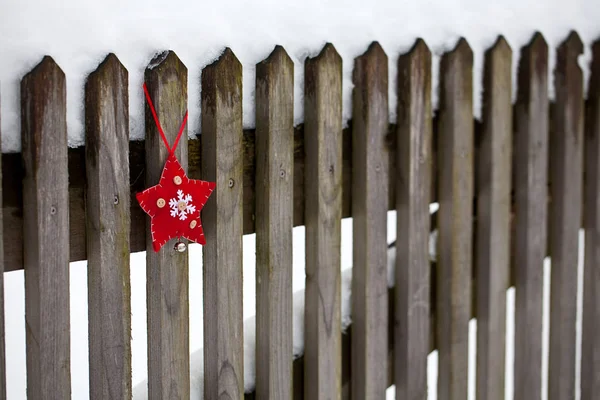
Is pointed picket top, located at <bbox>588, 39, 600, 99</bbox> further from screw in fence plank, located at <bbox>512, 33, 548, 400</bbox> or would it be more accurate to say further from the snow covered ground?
the snow covered ground

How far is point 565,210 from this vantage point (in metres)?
2.31

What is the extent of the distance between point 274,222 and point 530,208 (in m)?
1.08

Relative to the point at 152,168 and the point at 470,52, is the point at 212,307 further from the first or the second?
the point at 470,52

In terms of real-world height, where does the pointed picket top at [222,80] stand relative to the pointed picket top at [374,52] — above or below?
below

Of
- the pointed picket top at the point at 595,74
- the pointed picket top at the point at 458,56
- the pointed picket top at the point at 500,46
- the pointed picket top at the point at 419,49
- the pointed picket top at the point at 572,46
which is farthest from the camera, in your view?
the pointed picket top at the point at 595,74

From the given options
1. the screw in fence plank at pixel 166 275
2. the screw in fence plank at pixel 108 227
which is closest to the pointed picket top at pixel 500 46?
the screw in fence plank at pixel 166 275

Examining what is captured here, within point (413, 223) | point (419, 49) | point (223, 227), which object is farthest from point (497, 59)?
point (223, 227)

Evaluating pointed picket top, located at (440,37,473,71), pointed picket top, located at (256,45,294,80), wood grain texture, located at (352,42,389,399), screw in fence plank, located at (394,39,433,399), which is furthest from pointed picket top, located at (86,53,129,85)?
pointed picket top, located at (440,37,473,71)

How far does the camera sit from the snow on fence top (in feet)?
3.97

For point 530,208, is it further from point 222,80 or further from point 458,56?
point 222,80

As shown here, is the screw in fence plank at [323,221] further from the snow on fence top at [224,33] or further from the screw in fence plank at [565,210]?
the screw in fence plank at [565,210]

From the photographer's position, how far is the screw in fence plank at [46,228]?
1.18 m

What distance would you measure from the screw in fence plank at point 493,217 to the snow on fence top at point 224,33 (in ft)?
0.21

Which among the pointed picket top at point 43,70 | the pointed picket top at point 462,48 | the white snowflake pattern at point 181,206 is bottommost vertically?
the white snowflake pattern at point 181,206
